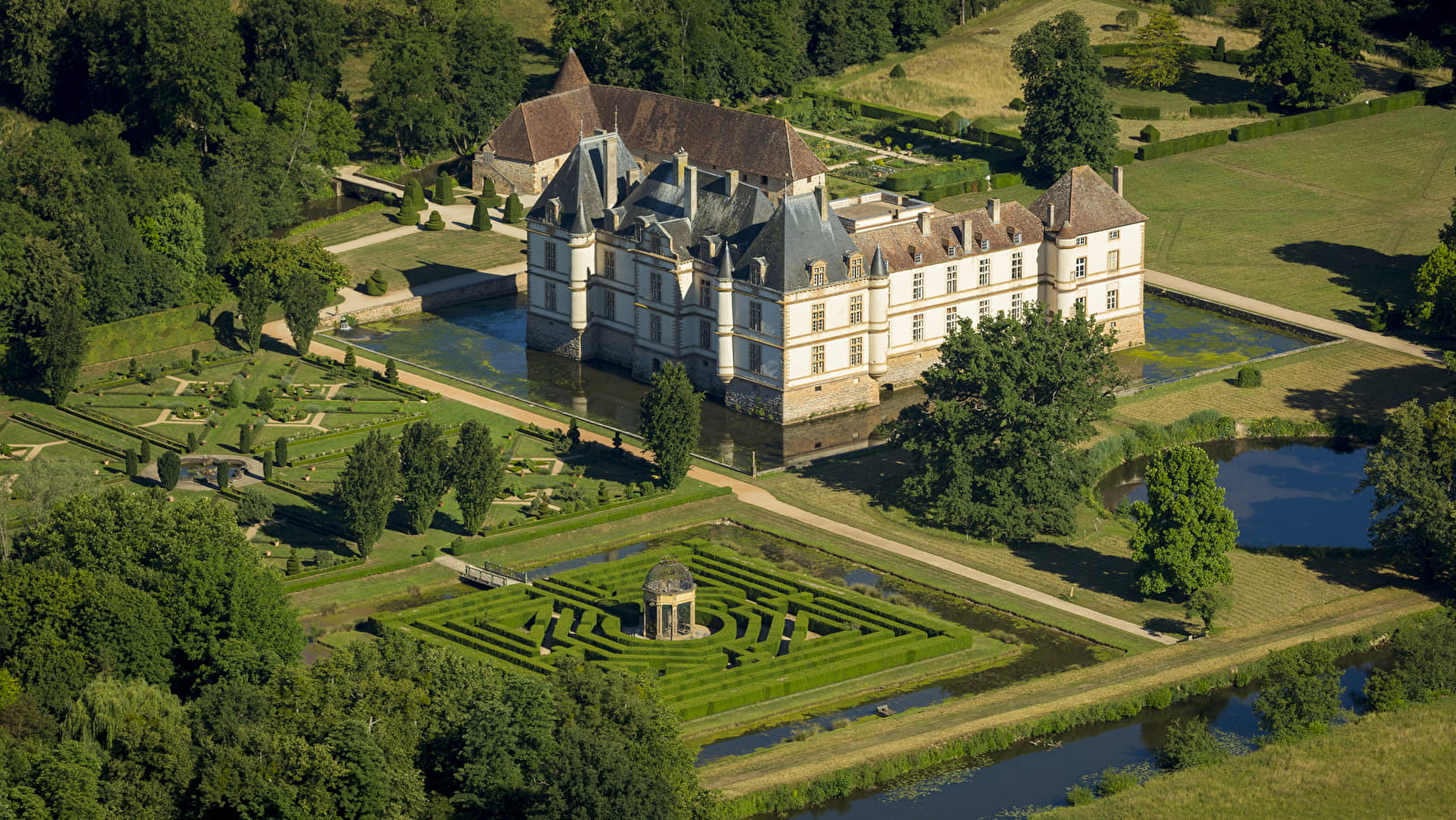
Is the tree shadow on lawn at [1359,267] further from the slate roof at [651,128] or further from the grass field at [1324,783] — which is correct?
the grass field at [1324,783]

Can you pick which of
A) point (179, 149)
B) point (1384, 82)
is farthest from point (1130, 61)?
point (179, 149)

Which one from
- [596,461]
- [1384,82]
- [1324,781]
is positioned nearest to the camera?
[1324,781]

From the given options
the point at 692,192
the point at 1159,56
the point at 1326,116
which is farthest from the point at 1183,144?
the point at 692,192

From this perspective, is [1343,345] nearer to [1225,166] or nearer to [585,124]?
[1225,166]

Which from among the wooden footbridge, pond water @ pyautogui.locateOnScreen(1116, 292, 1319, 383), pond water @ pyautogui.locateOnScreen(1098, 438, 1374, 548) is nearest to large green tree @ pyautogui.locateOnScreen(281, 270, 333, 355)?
the wooden footbridge

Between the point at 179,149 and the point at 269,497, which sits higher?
the point at 179,149

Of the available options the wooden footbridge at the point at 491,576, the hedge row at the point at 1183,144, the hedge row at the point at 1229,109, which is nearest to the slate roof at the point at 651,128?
the hedge row at the point at 1183,144

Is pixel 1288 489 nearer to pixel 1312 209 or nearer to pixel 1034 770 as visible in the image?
pixel 1034 770
